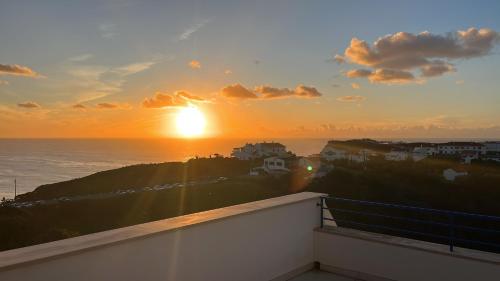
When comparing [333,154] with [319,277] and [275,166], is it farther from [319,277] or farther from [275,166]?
[319,277]

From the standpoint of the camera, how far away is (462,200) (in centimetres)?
3198

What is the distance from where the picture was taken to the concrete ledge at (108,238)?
7.28 ft

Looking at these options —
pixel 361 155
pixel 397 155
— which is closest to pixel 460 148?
pixel 397 155

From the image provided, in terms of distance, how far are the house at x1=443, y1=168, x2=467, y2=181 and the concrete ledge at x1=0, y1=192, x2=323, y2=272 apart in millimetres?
38695

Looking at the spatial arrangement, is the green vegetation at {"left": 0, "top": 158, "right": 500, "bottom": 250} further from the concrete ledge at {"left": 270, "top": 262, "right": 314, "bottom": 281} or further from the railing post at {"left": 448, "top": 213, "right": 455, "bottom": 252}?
the railing post at {"left": 448, "top": 213, "right": 455, "bottom": 252}

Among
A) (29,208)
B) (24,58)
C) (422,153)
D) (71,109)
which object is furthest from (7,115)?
(422,153)

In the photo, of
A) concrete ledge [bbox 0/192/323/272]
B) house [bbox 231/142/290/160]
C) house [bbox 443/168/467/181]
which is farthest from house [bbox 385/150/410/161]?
concrete ledge [bbox 0/192/323/272]

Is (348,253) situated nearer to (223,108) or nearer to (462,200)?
(462,200)

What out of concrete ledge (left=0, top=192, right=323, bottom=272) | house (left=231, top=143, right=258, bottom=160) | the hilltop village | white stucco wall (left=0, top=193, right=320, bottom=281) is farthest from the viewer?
house (left=231, top=143, right=258, bottom=160)

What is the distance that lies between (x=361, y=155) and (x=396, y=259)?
167 ft

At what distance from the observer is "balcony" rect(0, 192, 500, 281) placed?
95.7 inches

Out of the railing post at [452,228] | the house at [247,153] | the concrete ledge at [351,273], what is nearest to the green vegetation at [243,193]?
the house at [247,153]

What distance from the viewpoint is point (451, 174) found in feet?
125

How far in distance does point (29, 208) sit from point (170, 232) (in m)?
27.8
